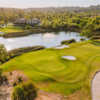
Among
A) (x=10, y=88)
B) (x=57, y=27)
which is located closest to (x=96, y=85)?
(x=10, y=88)

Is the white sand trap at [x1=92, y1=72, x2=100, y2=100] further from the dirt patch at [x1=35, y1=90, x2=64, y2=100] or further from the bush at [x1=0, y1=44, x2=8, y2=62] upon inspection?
the bush at [x1=0, y1=44, x2=8, y2=62]

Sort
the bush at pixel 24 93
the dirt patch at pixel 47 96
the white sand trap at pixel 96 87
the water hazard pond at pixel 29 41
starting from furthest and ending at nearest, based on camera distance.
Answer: the water hazard pond at pixel 29 41 < the white sand trap at pixel 96 87 < the dirt patch at pixel 47 96 < the bush at pixel 24 93

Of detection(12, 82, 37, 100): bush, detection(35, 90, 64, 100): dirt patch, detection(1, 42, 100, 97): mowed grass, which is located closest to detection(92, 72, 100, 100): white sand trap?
detection(1, 42, 100, 97): mowed grass

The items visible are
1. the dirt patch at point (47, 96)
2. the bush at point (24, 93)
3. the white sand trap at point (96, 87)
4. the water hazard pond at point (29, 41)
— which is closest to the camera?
the bush at point (24, 93)

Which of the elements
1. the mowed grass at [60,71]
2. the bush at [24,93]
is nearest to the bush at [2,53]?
the mowed grass at [60,71]

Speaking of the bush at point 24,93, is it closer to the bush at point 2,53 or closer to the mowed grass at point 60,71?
the mowed grass at point 60,71

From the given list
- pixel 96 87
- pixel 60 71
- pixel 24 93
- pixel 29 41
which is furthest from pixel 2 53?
pixel 29 41

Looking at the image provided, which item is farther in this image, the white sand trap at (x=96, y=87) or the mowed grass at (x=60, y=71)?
the mowed grass at (x=60, y=71)

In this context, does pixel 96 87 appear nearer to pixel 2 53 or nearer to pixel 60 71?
pixel 60 71

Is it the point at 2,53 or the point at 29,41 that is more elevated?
the point at 2,53
